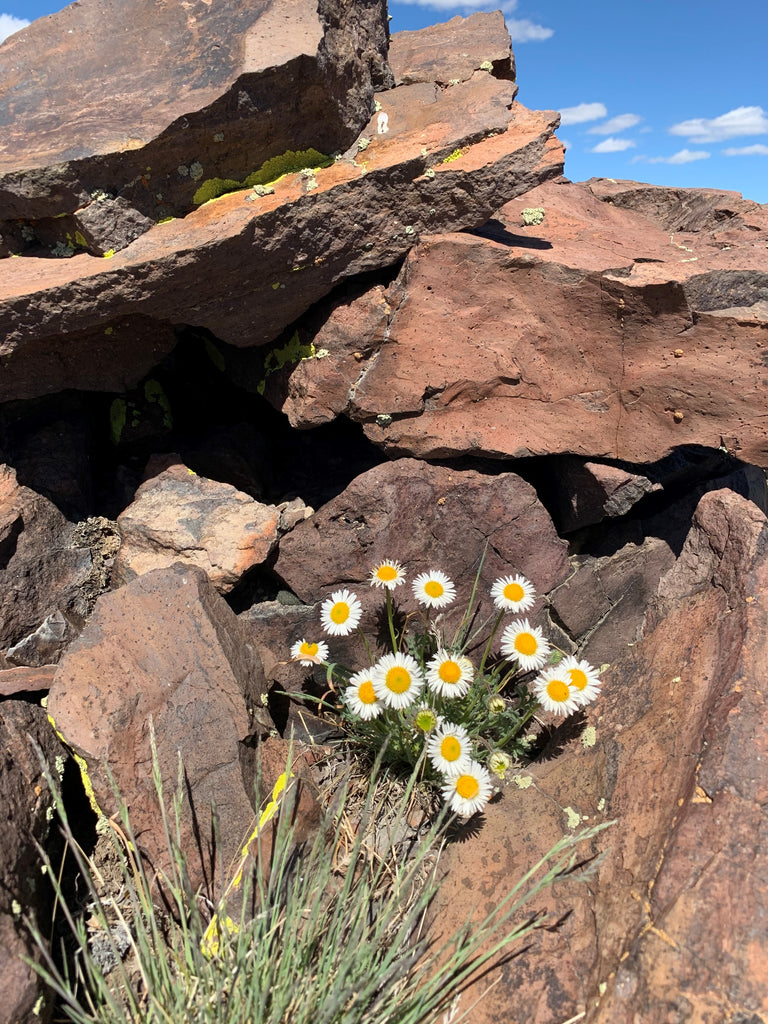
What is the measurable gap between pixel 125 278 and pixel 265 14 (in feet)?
4.12

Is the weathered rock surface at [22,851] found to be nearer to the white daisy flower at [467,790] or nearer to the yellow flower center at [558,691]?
the white daisy flower at [467,790]

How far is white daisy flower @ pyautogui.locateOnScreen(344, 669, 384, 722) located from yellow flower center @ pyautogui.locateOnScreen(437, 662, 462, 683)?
24 centimetres

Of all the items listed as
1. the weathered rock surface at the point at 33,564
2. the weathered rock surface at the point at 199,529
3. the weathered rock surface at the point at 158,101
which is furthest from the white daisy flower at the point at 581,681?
the weathered rock surface at the point at 158,101

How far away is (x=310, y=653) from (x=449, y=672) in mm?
683

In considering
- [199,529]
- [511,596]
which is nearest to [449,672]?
[511,596]

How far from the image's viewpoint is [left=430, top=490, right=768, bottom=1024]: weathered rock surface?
1772 millimetres

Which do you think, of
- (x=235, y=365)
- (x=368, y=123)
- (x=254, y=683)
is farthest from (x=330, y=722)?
(x=368, y=123)

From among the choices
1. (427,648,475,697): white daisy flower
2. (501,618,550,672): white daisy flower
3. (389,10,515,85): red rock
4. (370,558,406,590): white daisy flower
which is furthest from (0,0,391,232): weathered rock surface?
(501,618,550,672): white daisy flower

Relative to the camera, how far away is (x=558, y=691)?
242 centimetres

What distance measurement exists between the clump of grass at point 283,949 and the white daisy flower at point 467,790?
201 mm

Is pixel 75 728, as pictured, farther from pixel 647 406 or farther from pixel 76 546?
pixel 647 406

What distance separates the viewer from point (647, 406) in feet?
10.3

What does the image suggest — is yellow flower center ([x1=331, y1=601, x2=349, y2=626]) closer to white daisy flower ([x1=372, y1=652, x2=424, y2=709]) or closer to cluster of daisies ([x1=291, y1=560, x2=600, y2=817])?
cluster of daisies ([x1=291, y1=560, x2=600, y2=817])

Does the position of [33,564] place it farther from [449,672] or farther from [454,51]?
[454,51]
